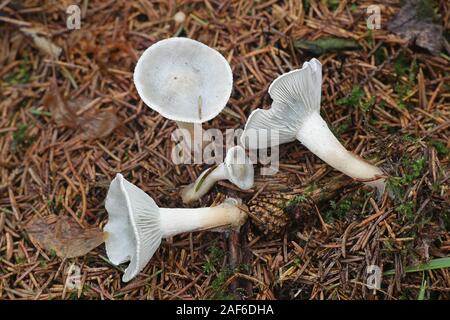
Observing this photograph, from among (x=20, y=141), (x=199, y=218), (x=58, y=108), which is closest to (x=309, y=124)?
(x=199, y=218)

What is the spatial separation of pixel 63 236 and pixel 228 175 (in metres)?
1.06

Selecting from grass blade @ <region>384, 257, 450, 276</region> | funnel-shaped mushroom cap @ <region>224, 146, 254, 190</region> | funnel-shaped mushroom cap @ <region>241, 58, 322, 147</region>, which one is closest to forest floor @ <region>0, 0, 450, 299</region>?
grass blade @ <region>384, 257, 450, 276</region>

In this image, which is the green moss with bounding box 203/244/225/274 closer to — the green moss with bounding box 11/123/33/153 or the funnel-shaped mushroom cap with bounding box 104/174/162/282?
the funnel-shaped mushroom cap with bounding box 104/174/162/282

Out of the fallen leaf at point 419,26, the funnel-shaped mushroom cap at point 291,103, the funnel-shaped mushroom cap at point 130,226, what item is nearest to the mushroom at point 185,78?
the funnel-shaped mushroom cap at point 291,103

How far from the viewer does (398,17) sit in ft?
10.9

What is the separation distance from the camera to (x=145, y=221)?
105 inches

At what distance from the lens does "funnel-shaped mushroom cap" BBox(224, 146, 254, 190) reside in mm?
2791

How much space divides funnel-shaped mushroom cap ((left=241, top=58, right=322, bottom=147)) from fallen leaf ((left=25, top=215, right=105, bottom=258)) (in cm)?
106

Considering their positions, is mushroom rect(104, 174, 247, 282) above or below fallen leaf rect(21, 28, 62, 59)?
below

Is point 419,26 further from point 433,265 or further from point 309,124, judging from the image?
point 433,265

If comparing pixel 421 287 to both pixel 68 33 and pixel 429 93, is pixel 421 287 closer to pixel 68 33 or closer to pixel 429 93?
pixel 429 93

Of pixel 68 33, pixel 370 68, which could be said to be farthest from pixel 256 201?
pixel 68 33

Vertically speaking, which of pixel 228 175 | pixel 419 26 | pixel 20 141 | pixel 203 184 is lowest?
pixel 20 141

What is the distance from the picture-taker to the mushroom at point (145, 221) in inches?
105
